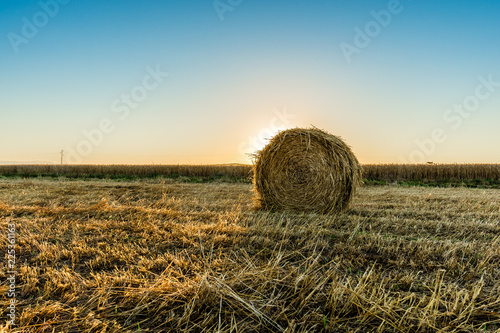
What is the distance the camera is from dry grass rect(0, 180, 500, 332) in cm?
210

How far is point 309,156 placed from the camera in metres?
6.83

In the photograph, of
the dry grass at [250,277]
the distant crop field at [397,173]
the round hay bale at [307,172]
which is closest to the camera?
the dry grass at [250,277]

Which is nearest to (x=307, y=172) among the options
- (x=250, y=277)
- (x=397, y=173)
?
(x=250, y=277)

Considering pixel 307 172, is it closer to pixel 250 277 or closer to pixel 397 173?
pixel 250 277

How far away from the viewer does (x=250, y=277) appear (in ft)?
8.58

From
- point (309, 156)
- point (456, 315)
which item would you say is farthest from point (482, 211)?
point (456, 315)

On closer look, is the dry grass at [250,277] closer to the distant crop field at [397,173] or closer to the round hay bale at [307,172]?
the round hay bale at [307,172]

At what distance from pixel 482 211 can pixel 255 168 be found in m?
4.67

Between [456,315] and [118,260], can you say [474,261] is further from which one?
[118,260]

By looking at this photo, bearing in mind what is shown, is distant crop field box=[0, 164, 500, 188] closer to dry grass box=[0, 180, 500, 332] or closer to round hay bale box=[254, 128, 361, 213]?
round hay bale box=[254, 128, 361, 213]

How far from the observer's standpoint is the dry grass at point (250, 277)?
2102 millimetres

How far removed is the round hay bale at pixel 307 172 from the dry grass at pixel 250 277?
5.35 ft

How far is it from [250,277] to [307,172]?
14.6 feet

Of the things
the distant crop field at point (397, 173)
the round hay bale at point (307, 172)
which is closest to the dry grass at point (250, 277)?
the round hay bale at point (307, 172)
